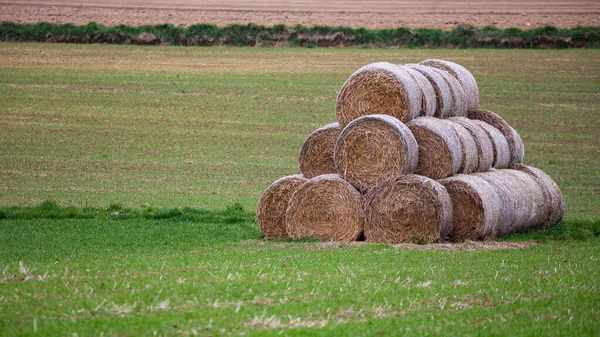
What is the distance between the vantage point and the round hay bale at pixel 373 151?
45.4 ft

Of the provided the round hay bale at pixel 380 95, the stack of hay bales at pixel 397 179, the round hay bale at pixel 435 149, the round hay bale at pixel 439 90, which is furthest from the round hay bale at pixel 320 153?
the round hay bale at pixel 439 90

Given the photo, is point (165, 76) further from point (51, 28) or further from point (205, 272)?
point (205, 272)

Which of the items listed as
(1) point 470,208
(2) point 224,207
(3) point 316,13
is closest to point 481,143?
(1) point 470,208

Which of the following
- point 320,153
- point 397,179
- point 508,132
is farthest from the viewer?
point 508,132

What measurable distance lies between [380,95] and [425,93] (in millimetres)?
802

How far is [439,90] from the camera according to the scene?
1536 centimetres

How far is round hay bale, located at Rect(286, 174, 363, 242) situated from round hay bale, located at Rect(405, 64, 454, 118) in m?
2.39

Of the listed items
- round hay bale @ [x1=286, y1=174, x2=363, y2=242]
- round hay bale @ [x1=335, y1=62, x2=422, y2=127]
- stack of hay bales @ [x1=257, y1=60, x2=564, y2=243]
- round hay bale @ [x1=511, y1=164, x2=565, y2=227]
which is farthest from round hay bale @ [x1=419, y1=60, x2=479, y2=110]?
round hay bale @ [x1=286, y1=174, x2=363, y2=242]

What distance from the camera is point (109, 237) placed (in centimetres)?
1395

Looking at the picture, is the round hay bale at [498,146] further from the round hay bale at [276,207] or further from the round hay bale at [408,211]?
the round hay bale at [276,207]

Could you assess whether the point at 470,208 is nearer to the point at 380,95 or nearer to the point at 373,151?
the point at 373,151

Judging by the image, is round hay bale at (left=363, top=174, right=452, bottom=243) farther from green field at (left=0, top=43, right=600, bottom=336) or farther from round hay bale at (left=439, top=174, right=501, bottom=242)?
green field at (left=0, top=43, right=600, bottom=336)

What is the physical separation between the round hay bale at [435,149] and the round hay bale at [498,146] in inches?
62.7

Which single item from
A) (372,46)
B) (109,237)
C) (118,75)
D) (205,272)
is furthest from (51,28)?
(205,272)
